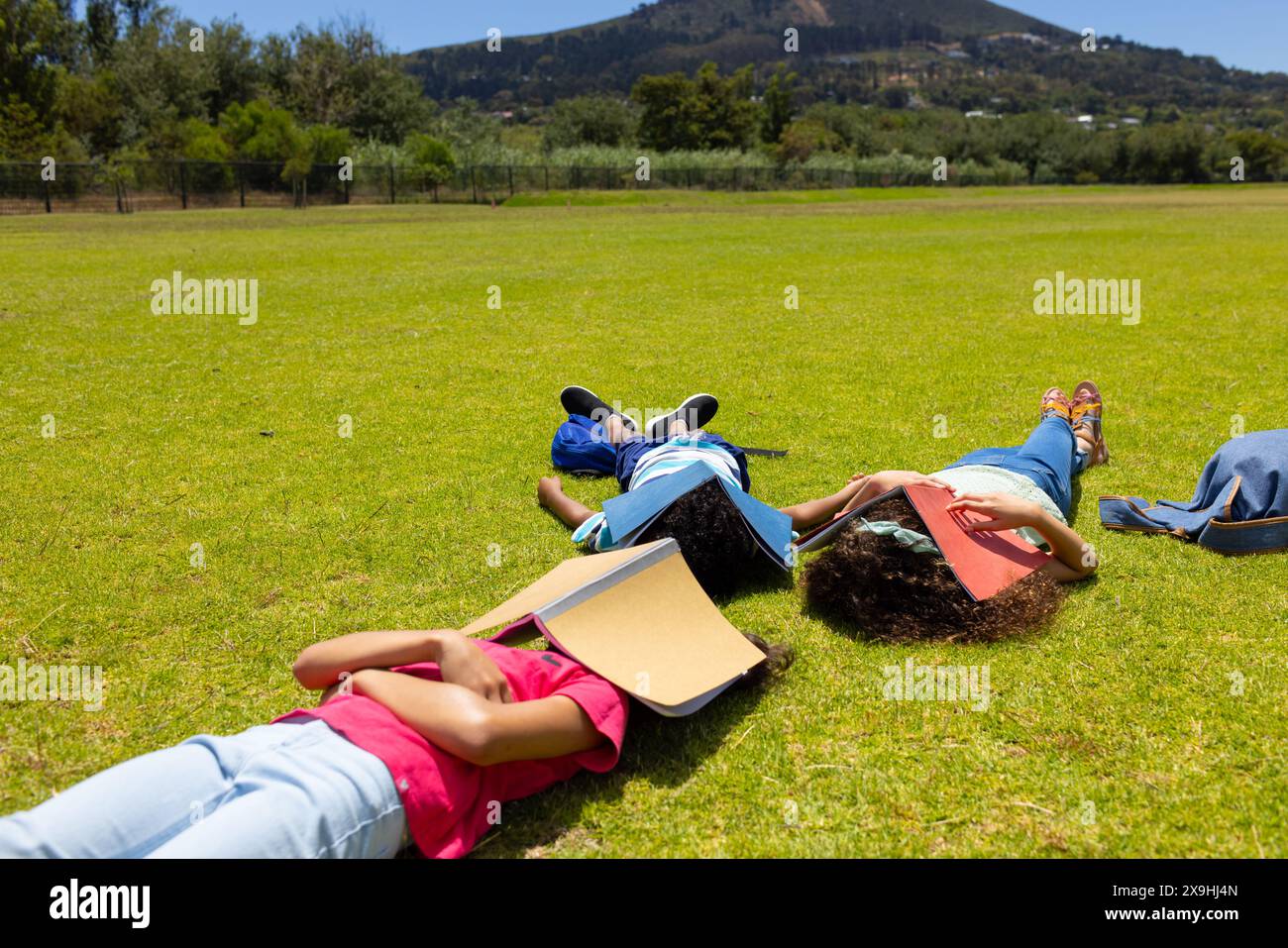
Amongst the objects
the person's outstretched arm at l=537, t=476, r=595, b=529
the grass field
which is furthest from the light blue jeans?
the person's outstretched arm at l=537, t=476, r=595, b=529

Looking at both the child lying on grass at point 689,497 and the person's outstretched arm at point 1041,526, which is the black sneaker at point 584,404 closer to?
the child lying on grass at point 689,497

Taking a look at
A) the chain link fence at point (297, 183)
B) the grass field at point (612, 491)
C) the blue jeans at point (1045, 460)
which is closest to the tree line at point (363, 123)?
the chain link fence at point (297, 183)

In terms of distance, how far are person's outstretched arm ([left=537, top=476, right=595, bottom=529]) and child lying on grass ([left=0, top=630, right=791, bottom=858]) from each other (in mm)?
2102

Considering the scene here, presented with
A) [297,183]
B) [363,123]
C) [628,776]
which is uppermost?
[363,123]

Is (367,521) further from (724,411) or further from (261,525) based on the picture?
(724,411)

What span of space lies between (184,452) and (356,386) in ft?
7.87

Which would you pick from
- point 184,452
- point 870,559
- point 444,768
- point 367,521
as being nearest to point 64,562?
point 367,521

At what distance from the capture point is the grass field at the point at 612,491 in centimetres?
327

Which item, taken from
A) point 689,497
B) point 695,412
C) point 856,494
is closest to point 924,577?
point 856,494

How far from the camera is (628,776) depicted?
3420mm

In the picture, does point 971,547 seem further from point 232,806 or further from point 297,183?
point 297,183

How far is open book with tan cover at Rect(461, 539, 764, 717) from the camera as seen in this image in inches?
139

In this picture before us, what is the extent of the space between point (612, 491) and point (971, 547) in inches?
108

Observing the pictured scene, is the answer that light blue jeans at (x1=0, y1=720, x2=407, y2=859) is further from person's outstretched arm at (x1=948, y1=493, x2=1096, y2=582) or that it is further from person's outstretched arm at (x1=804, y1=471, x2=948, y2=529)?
person's outstretched arm at (x1=948, y1=493, x2=1096, y2=582)
